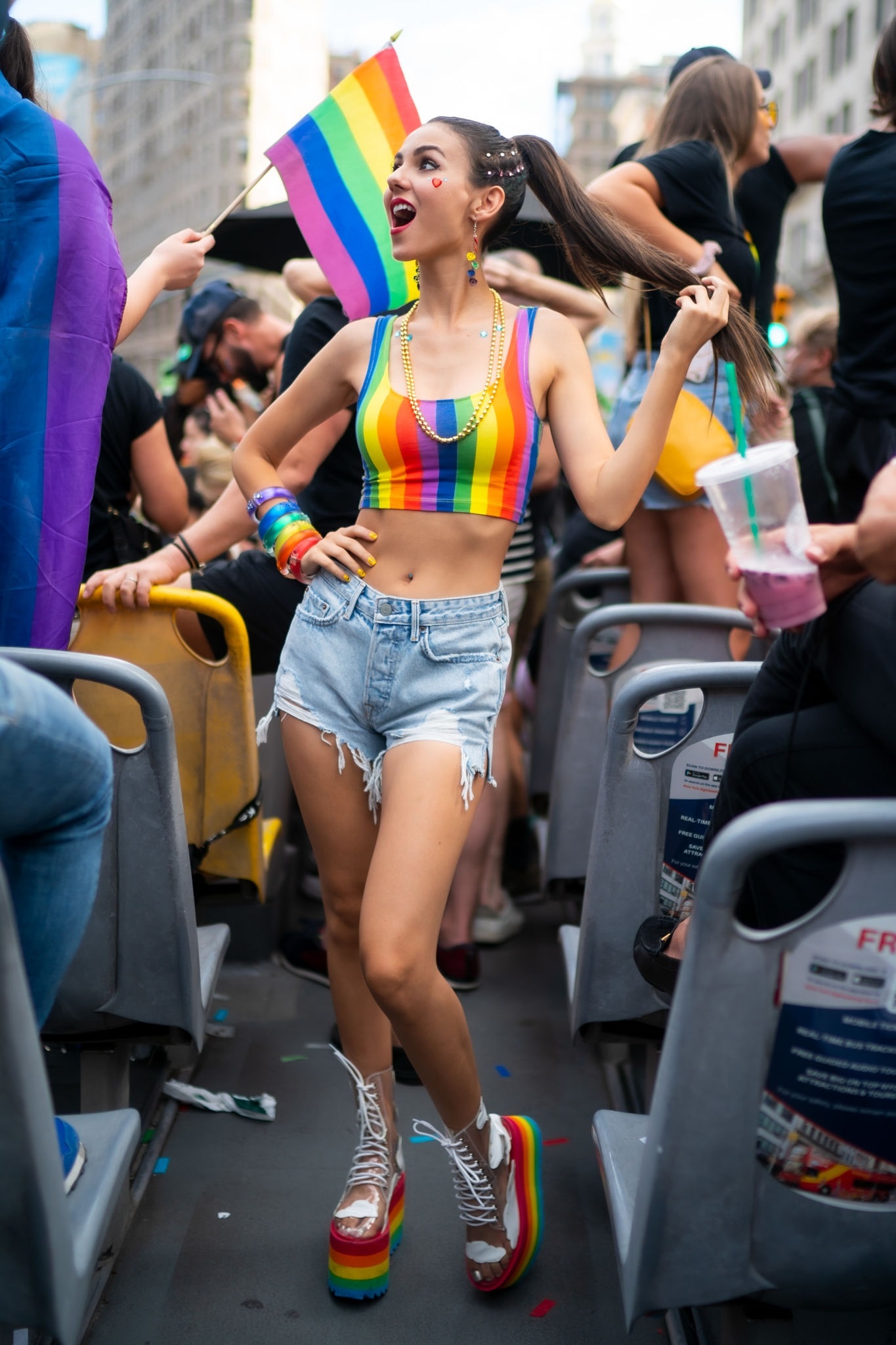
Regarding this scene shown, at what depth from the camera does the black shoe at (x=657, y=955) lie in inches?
90.7

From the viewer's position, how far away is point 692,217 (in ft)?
13.3

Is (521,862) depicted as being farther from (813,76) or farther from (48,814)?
(813,76)

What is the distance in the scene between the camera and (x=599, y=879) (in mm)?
2590

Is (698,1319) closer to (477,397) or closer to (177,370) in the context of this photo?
(477,397)

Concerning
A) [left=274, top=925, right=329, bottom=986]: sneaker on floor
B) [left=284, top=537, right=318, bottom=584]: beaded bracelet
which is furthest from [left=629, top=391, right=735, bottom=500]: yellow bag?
[left=274, top=925, right=329, bottom=986]: sneaker on floor

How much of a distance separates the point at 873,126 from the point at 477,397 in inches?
70.9

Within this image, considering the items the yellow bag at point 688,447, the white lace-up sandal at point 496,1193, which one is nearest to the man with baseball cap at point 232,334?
the yellow bag at point 688,447

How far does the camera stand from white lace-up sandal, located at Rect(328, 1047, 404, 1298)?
2521 millimetres

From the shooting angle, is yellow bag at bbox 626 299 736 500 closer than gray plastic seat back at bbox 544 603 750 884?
No

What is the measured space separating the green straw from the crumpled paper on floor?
2.04 m

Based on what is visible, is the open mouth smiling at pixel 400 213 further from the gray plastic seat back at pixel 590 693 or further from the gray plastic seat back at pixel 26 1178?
the gray plastic seat back at pixel 26 1178

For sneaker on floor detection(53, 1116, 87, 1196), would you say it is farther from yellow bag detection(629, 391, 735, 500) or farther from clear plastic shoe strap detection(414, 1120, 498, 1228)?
yellow bag detection(629, 391, 735, 500)

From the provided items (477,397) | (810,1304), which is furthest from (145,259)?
(810,1304)

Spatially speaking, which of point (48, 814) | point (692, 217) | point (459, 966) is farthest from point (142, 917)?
point (692, 217)
